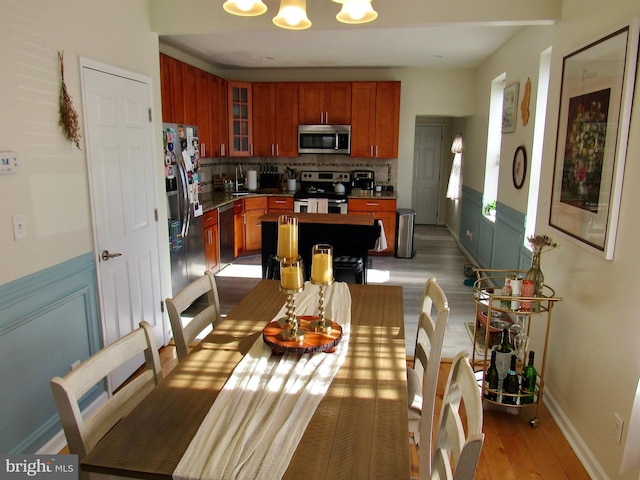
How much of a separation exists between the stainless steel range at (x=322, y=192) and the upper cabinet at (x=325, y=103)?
86cm

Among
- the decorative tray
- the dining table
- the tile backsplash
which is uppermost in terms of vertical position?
the tile backsplash

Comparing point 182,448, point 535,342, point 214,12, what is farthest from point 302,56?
point 182,448

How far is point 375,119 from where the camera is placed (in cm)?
652

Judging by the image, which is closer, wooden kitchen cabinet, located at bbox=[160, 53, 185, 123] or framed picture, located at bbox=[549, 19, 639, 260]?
framed picture, located at bbox=[549, 19, 639, 260]

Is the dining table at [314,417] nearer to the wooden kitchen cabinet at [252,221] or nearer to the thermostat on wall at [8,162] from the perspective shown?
the thermostat on wall at [8,162]

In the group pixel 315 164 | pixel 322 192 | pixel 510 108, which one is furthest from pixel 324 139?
pixel 510 108

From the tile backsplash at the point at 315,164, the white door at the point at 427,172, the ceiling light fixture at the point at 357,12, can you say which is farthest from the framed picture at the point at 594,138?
the white door at the point at 427,172

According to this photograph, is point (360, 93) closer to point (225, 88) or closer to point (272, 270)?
point (225, 88)

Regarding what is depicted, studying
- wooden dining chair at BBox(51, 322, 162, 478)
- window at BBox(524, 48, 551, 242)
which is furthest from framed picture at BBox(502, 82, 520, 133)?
wooden dining chair at BBox(51, 322, 162, 478)

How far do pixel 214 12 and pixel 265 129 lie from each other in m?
3.62

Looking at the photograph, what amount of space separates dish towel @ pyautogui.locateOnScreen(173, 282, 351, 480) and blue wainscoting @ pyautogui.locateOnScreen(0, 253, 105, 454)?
1.17 metres

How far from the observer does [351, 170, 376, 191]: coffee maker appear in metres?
6.99

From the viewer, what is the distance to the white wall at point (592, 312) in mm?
1974

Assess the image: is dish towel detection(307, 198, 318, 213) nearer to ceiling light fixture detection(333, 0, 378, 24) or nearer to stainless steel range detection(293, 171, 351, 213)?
stainless steel range detection(293, 171, 351, 213)
